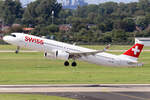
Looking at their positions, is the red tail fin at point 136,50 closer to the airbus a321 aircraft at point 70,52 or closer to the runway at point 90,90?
the airbus a321 aircraft at point 70,52

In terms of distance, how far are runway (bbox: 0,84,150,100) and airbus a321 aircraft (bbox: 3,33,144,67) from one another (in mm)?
14590

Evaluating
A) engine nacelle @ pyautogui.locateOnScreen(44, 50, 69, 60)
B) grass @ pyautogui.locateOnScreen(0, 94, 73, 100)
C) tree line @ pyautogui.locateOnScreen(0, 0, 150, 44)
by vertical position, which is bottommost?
grass @ pyautogui.locateOnScreen(0, 94, 73, 100)

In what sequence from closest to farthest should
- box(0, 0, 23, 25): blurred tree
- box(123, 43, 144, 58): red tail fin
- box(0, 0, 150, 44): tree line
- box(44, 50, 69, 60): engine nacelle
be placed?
box(123, 43, 144, 58): red tail fin < box(44, 50, 69, 60): engine nacelle < box(0, 0, 150, 44): tree line < box(0, 0, 23, 25): blurred tree

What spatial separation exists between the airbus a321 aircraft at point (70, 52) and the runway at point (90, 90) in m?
14.6

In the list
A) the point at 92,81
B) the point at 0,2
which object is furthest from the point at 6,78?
the point at 0,2

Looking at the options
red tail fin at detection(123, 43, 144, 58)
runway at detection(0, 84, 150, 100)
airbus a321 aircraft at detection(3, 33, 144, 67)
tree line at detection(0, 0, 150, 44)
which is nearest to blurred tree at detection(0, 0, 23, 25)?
tree line at detection(0, 0, 150, 44)

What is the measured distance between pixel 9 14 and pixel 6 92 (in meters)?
148

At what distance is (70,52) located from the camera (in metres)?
50.7

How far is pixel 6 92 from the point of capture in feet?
103

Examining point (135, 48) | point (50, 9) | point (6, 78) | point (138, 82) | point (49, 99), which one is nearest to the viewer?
point (49, 99)

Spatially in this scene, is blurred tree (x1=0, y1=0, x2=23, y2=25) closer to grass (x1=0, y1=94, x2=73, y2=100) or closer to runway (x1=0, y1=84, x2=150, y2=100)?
runway (x1=0, y1=84, x2=150, y2=100)

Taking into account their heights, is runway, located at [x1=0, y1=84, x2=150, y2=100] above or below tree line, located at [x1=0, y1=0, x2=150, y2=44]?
below

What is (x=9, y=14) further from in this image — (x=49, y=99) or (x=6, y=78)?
(x=49, y=99)

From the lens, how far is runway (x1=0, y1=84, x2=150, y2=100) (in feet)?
96.7
